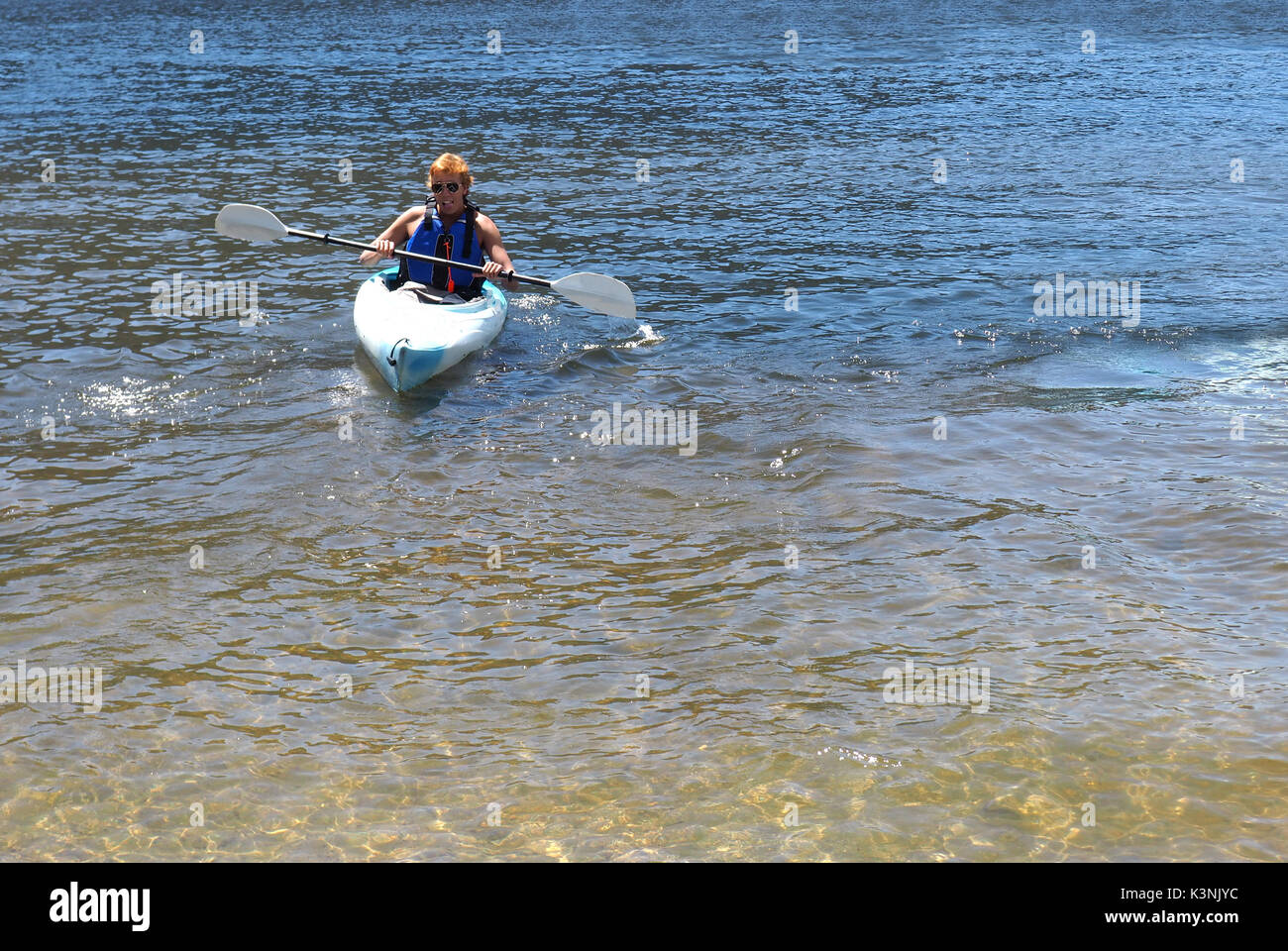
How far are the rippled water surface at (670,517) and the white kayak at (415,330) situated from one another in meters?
0.21

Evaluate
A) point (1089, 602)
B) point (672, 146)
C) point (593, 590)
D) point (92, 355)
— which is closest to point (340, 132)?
point (672, 146)

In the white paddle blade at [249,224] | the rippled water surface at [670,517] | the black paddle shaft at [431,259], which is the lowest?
the rippled water surface at [670,517]

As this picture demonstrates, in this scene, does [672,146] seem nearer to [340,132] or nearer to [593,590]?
[340,132]

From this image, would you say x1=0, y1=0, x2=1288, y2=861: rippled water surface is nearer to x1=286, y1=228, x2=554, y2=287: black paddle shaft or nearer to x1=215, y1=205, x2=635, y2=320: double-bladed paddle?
x1=215, y1=205, x2=635, y2=320: double-bladed paddle

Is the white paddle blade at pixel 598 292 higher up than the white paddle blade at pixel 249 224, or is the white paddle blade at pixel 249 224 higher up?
the white paddle blade at pixel 249 224

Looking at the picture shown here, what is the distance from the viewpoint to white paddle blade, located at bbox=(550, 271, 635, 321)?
33.5ft

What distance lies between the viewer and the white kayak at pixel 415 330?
30.8 ft

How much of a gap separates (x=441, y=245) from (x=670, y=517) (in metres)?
3.83

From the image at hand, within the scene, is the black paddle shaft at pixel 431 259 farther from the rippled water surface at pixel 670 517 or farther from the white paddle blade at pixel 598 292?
the rippled water surface at pixel 670 517

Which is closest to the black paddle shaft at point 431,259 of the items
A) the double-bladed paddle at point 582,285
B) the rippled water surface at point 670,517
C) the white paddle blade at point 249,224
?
the double-bladed paddle at point 582,285

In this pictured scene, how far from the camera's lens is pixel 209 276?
1217 centimetres

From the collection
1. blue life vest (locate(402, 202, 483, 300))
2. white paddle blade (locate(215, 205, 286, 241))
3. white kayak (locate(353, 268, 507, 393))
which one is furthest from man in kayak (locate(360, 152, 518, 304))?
white paddle blade (locate(215, 205, 286, 241))

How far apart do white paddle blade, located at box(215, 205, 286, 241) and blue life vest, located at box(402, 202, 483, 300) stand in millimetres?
1326
